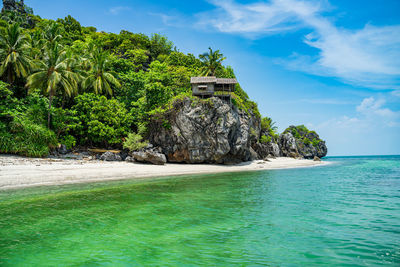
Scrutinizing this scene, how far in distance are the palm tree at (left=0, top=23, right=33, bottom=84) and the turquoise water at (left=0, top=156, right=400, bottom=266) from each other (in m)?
22.0

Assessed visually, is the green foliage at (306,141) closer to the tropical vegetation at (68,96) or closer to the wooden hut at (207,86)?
the tropical vegetation at (68,96)

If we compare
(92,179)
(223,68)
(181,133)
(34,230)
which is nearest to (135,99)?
(181,133)

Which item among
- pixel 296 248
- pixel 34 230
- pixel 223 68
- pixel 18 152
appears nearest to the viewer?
pixel 296 248

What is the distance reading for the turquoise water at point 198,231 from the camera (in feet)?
17.0

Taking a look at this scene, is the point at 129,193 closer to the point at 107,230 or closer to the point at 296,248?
the point at 107,230

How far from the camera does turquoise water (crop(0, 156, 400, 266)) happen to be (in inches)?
205

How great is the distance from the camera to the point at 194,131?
30.5 metres

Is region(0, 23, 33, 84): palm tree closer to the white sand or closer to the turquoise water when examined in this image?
the white sand

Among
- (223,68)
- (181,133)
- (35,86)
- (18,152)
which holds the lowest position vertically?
(18,152)

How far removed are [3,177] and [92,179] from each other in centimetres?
595

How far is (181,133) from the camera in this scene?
30.4 metres

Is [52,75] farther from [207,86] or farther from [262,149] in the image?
[262,149]

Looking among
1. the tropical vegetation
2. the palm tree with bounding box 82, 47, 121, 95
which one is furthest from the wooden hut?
the palm tree with bounding box 82, 47, 121, 95

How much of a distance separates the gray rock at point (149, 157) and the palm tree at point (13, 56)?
1778 centimetres
